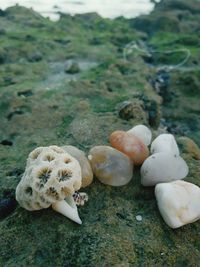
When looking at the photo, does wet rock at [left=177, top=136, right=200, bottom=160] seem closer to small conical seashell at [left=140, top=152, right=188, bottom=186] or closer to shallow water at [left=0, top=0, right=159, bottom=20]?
small conical seashell at [left=140, top=152, right=188, bottom=186]

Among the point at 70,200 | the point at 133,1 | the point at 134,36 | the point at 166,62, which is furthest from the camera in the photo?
the point at 133,1

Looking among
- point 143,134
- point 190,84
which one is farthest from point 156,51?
point 143,134

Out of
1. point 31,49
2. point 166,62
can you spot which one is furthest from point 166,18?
point 31,49

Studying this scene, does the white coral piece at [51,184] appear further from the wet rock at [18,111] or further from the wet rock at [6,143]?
the wet rock at [18,111]

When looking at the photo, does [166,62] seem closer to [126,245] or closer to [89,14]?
[89,14]

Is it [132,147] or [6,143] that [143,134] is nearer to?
[132,147]

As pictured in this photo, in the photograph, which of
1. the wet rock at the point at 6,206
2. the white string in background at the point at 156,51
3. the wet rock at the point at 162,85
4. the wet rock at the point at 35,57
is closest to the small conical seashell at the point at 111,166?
the wet rock at the point at 6,206
